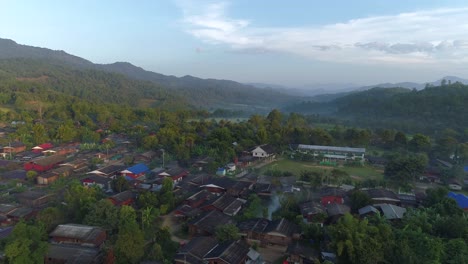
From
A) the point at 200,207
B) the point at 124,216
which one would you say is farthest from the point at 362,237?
the point at 124,216

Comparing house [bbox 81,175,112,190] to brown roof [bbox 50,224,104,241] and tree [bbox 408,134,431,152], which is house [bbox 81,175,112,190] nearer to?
brown roof [bbox 50,224,104,241]

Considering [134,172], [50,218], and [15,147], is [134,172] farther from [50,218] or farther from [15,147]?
[15,147]

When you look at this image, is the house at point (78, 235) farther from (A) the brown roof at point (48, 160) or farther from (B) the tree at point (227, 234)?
(A) the brown roof at point (48, 160)

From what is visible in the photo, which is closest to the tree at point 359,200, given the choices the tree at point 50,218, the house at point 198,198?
the house at point 198,198

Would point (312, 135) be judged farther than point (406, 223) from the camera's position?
Yes

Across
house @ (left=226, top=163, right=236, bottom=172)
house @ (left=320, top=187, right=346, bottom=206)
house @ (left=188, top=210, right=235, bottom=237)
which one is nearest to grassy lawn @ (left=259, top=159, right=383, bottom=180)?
house @ (left=226, top=163, right=236, bottom=172)

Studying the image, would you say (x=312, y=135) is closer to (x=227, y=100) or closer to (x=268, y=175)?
(x=268, y=175)
